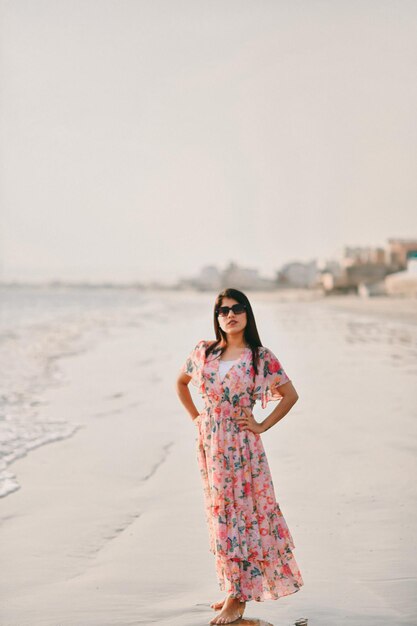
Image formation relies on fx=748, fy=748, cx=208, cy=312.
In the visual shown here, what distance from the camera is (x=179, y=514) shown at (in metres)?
4.37

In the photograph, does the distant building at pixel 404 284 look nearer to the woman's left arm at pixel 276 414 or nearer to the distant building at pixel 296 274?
the woman's left arm at pixel 276 414

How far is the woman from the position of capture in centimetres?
283

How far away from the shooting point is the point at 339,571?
3.45 meters

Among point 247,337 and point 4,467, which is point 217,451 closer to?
point 247,337

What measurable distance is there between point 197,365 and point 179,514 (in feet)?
5.64

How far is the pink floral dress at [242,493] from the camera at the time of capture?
9.29ft

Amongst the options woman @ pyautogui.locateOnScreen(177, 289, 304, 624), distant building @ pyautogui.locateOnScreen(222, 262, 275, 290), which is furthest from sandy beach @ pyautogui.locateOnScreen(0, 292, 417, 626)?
distant building @ pyautogui.locateOnScreen(222, 262, 275, 290)

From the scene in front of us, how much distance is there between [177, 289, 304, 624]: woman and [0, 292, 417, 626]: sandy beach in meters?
0.19

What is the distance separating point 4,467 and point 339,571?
3.06 m

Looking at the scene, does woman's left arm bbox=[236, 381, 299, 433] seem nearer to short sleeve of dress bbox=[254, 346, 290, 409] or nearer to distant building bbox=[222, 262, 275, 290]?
short sleeve of dress bbox=[254, 346, 290, 409]

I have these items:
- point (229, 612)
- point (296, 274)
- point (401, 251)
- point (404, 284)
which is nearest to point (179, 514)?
point (229, 612)

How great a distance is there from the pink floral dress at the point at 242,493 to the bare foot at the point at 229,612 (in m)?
0.05

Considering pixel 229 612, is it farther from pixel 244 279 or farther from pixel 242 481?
pixel 244 279

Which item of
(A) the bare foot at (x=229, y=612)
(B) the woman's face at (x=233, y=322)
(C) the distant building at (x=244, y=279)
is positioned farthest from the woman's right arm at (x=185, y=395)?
(C) the distant building at (x=244, y=279)
